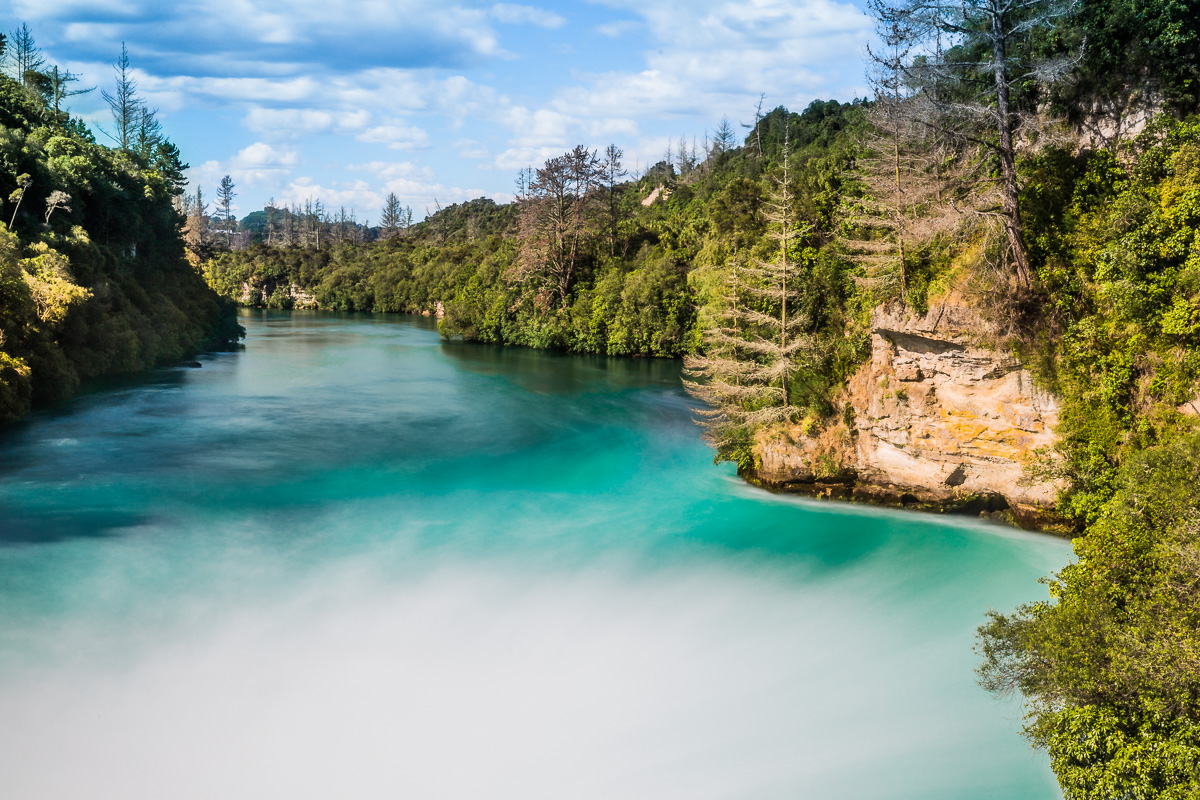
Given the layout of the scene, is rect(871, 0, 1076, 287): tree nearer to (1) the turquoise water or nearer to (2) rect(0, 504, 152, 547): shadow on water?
(1) the turquoise water

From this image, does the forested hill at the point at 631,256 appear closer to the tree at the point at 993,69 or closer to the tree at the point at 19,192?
the tree at the point at 993,69

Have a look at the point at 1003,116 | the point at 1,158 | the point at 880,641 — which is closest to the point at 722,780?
the point at 880,641

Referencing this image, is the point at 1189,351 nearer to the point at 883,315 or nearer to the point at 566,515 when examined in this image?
the point at 883,315

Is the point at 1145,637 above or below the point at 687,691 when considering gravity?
above

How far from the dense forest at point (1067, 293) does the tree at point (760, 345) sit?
0.27ft

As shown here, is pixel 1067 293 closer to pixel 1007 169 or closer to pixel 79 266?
pixel 1007 169

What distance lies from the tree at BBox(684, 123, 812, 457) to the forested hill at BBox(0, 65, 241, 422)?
22374mm

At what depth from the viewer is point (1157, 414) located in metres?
13.7

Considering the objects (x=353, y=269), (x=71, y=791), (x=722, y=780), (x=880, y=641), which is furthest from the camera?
(x=353, y=269)

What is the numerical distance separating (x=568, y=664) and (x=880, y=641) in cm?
578

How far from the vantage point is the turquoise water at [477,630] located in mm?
10086

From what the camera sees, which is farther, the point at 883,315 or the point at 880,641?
the point at 883,315

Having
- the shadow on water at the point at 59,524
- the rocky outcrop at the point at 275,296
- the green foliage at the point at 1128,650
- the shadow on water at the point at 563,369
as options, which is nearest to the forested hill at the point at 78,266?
the shadow on water at the point at 59,524

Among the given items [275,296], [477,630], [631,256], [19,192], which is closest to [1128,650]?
[477,630]
